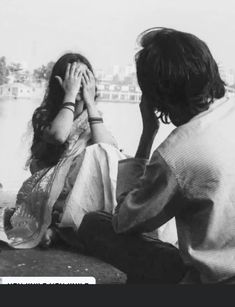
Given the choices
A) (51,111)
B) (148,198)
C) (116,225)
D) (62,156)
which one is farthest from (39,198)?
(148,198)

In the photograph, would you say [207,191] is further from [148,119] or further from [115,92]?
[115,92]

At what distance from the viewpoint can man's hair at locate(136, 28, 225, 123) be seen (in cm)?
124

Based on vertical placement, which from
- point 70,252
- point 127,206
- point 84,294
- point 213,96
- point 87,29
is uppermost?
point 87,29

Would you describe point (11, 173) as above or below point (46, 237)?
above

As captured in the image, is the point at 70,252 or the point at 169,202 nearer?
the point at 169,202

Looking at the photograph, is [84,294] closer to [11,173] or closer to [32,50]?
[11,173]

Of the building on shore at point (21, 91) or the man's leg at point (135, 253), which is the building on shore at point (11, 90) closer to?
the building on shore at point (21, 91)

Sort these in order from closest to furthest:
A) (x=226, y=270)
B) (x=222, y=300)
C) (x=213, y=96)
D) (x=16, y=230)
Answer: (x=226, y=270) → (x=213, y=96) → (x=222, y=300) → (x=16, y=230)

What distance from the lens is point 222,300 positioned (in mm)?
1424

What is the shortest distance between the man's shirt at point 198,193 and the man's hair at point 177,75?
7 cm

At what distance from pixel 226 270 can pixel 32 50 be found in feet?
2.96

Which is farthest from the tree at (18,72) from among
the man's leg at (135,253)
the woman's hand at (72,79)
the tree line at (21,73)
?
the man's leg at (135,253)

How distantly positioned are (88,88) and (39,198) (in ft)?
1.27

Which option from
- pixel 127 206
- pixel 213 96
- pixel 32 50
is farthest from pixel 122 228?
pixel 32 50
